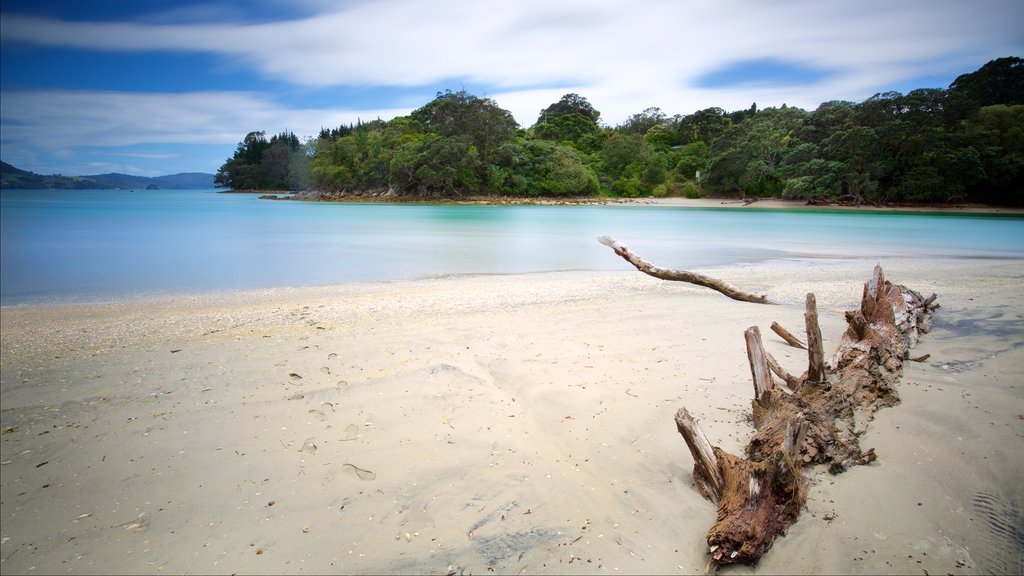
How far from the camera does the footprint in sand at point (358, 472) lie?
2506 millimetres

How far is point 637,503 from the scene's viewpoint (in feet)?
7.43

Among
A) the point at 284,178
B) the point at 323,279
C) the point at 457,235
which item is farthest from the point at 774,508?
the point at 284,178

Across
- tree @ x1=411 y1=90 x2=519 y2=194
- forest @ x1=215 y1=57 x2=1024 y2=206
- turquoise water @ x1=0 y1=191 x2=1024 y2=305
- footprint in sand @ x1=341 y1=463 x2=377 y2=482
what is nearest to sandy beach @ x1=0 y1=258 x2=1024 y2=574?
footprint in sand @ x1=341 y1=463 x2=377 y2=482

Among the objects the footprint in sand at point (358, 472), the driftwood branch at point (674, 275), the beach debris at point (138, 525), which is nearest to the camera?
the beach debris at point (138, 525)

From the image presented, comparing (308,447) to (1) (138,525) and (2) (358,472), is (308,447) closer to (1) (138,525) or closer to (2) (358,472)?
(2) (358,472)

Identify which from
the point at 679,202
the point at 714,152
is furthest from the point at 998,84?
the point at 679,202

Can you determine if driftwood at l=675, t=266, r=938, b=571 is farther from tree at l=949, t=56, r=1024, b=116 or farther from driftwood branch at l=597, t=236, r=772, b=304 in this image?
tree at l=949, t=56, r=1024, b=116

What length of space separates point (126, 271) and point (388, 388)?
11.1 m

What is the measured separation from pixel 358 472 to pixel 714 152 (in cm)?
5704

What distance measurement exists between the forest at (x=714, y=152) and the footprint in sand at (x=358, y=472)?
Result: 1912 inches

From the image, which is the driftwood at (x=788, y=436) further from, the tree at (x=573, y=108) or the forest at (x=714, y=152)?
the tree at (x=573, y=108)

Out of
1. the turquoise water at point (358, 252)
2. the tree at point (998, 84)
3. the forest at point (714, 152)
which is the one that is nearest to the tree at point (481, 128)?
the forest at point (714, 152)

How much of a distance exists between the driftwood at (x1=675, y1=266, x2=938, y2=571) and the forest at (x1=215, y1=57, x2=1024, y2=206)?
151 ft

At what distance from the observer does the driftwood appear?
193cm
